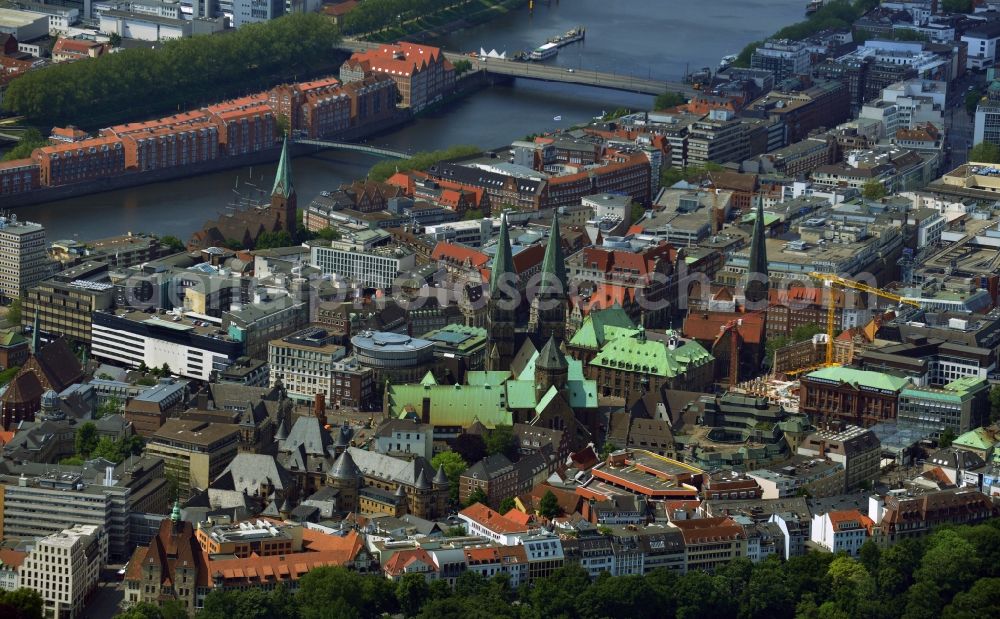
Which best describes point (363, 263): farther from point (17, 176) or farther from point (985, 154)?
point (985, 154)

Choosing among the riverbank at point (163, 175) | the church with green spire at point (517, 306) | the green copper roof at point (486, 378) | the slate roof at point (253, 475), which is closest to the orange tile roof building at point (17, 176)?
the riverbank at point (163, 175)

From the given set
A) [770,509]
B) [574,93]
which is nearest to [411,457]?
[770,509]

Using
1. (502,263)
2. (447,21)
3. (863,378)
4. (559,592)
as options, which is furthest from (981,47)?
(559,592)

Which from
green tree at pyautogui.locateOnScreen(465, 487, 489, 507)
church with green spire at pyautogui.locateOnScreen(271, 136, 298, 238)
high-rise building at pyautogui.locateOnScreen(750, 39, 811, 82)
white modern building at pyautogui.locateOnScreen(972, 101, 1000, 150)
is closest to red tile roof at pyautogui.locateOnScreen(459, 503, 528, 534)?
green tree at pyautogui.locateOnScreen(465, 487, 489, 507)

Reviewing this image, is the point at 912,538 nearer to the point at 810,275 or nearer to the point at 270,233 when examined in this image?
the point at 810,275

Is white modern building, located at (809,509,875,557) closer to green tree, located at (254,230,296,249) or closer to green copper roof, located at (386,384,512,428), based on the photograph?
green copper roof, located at (386,384,512,428)

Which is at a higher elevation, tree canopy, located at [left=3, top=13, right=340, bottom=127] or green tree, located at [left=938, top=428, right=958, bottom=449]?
tree canopy, located at [left=3, top=13, right=340, bottom=127]
